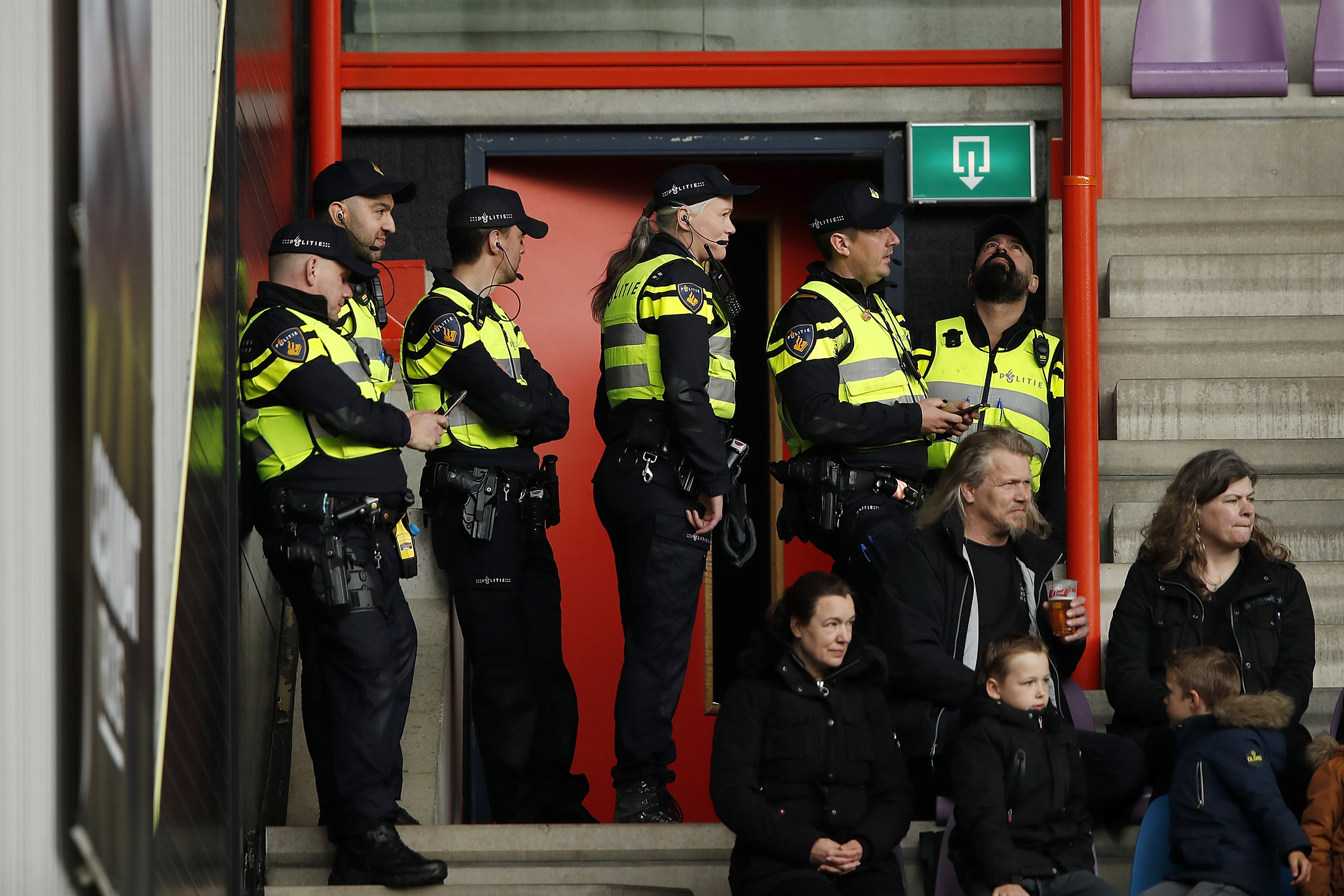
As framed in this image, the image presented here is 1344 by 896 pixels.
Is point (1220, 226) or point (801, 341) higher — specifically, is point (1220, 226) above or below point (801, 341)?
above

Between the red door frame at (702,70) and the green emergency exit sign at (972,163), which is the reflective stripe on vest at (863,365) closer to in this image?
the red door frame at (702,70)

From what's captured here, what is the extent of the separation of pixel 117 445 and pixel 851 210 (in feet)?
10.7

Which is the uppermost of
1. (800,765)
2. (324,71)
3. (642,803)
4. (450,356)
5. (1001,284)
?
(324,71)

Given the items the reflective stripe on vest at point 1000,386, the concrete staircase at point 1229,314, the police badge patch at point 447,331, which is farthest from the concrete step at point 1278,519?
the police badge patch at point 447,331

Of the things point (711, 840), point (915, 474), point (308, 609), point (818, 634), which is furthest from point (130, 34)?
point (915, 474)

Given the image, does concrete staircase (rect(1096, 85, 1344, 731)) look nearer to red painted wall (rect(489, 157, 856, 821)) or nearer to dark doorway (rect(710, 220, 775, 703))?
red painted wall (rect(489, 157, 856, 821))

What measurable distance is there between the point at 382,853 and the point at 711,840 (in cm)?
90

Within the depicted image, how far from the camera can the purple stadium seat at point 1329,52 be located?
6898mm

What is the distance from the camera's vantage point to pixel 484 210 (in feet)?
16.7

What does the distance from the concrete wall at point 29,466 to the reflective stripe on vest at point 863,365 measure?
317cm

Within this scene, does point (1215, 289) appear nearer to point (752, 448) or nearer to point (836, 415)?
point (752, 448)

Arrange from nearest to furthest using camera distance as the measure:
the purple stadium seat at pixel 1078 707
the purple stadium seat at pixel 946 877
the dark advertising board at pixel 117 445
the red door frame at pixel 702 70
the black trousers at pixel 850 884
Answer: the dark advertising board at pixel 117 445 < the black trousers at pixel 850 884 < the purple stadium seat at pixel 946 877 < the purple stadium seat at pixel 1078 707 < the red door frame at pixel 702 70

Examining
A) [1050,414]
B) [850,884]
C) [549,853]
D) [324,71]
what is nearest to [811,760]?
[850,884]

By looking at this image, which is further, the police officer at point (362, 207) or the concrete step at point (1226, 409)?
the concrete step at point (1226, 409)
